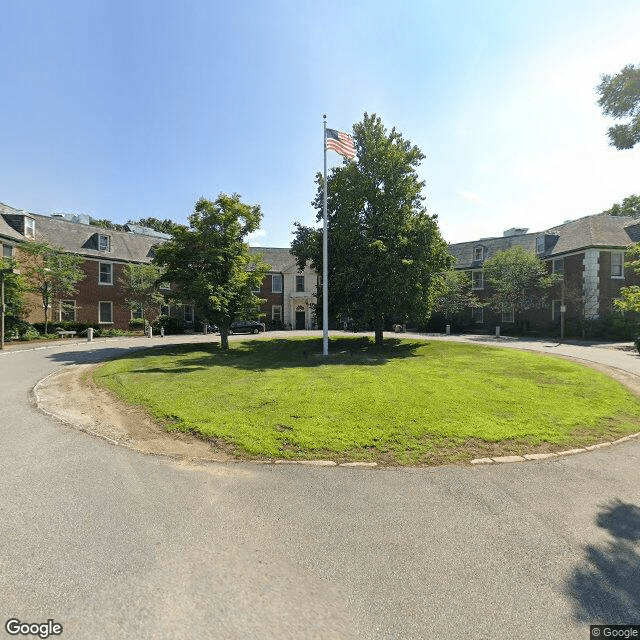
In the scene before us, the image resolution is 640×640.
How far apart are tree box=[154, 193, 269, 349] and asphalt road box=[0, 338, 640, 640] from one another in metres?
13.2

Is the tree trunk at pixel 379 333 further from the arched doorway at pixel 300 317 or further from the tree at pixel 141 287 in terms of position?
the arched doorway at pixel 300 317

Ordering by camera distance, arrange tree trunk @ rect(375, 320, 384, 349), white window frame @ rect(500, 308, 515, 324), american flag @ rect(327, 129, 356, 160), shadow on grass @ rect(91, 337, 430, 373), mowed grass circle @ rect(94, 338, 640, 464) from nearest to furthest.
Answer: mowed grass circle @ rect(94, 338, 640, 464) → shadow on grass @ rect(91, 337, 430, 373) → american flag @ rect(327, 129, 356, 160) → tree trunk @ rect(375, 320, 384, 349) → white window frame @ rect(500, 308, 515, 324)

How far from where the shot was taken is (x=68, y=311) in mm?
30797

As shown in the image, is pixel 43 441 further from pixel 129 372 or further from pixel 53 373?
pixel 53 373

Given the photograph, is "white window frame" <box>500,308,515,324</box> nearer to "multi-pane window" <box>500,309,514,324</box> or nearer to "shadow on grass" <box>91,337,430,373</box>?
"multi-pane window" <box>500,309,514,324</box>

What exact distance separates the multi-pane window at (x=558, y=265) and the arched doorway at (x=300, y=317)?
2717 centimetres

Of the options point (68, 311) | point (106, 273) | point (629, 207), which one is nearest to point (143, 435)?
point (68, 311)

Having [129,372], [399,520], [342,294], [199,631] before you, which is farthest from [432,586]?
[342,294]

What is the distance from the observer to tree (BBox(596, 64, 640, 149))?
7133 mm

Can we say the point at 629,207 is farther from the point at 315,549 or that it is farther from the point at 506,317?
the point at 315,549

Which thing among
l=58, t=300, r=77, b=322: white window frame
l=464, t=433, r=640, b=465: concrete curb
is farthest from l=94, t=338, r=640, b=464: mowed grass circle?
l=58, t=300, r=77, b=322: white window frame

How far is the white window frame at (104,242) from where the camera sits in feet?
111

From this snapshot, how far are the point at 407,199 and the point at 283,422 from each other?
16438mm

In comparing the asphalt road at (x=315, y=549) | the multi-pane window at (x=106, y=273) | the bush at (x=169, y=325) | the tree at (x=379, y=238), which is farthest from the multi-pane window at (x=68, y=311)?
the asphalt road at (x=315, y=549)
